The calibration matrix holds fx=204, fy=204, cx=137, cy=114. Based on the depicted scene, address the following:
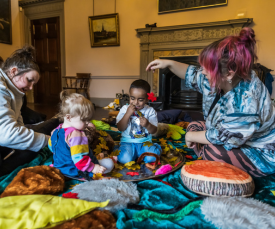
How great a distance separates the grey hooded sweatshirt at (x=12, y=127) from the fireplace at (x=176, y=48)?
2.70 metres

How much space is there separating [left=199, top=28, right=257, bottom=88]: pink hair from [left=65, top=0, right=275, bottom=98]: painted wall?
2868 mm

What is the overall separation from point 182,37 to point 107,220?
13.0 feet

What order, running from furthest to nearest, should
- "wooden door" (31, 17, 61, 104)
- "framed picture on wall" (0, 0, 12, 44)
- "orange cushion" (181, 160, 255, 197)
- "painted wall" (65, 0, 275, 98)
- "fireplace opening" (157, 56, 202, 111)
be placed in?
"wooden door" (31, 17, 61, 104) < "framed picture on wall" (0, 0, 12, 44) < "fireplace opening" (157, 56, 202, 111) < "painted wall" (65, 0, 275, 98) < "orange cushion" (181, 160, 255, 197)

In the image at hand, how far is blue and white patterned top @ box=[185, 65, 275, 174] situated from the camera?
3.44 ft

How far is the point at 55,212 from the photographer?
68cm

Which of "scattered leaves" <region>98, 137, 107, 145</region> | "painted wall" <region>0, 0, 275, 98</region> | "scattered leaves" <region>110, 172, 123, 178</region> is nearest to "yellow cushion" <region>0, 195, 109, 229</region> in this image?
"scattered leaves" <region>110, 172, 123, 178</region>

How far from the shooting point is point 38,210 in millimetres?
687

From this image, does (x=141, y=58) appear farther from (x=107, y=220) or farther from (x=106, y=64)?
(x=107, y=220)

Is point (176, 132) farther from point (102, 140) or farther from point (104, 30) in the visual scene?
point (104, 30)

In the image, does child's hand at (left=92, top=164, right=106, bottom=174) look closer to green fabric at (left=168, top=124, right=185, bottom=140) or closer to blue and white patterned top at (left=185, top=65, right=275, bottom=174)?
blue and white patterned top at (left=185, top=65, right=275, bottom=174)

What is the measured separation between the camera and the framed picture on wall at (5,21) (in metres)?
4.98

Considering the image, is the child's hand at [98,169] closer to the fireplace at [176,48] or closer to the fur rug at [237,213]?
the fur rug at [237,213]

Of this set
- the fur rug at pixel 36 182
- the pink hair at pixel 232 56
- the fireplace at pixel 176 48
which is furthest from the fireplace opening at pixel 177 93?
the fur rug at pixel 36 182

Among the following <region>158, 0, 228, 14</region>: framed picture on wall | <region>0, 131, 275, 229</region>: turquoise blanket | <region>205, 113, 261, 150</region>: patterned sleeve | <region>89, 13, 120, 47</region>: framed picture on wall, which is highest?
<region>158, 0, 228, 14</region>: framed picture on wall
